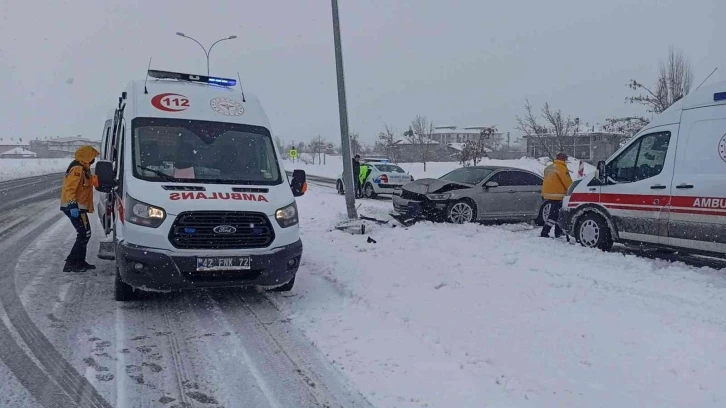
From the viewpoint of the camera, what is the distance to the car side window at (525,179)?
12750 mm

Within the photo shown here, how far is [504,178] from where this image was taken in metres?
12.6

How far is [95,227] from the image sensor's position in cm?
1225

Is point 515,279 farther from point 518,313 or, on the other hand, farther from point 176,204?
point 176,204

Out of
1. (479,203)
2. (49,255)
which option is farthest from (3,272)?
(479,203)

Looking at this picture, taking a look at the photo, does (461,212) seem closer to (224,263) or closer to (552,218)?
(552,218)

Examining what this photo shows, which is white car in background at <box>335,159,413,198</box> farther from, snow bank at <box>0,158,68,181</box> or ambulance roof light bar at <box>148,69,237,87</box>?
snow bank at <box>0,158,68,181</box>

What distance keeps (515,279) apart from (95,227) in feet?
31.5

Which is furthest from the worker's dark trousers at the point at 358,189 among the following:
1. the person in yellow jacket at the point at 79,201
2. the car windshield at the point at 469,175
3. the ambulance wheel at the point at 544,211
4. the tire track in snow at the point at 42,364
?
the tire track in snow at the point at 42,364

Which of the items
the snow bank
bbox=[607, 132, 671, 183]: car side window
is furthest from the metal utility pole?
the snow bank

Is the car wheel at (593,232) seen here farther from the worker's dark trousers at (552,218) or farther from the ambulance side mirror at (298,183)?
the ambulance side mirror at (298,183)

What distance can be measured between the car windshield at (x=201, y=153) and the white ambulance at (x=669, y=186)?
5.42m

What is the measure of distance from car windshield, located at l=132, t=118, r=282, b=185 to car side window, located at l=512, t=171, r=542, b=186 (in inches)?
299

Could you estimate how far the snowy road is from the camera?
12.6ft

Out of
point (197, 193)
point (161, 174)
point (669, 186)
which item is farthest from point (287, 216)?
point (669, 186)
